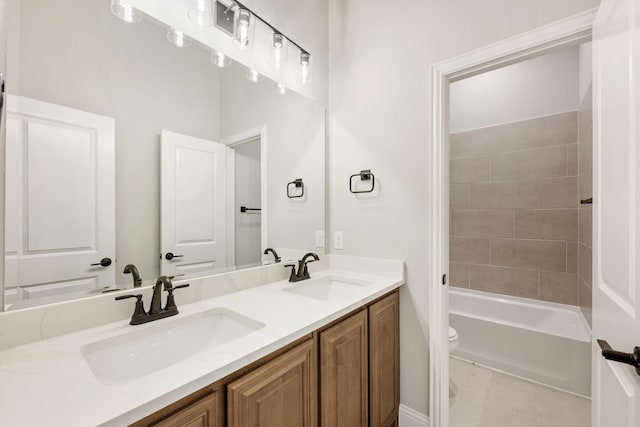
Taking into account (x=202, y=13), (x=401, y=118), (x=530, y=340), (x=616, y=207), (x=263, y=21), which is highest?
(x=263, y=21)

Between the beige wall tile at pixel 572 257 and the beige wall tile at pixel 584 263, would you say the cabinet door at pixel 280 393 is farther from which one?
the beige wall tile at pixel 572 257

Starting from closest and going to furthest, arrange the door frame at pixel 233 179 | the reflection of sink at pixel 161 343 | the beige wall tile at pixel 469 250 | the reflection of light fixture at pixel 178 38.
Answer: the reflection of sink at pixel 161 343 < the reflection of light fixture at pixel 178 38 < the door frame at pixel 233 179 < the beige wall tile at pixel 469 250

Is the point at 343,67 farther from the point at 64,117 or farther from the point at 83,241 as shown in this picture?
the point at 83,241

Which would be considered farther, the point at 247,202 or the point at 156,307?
the point at 247,202

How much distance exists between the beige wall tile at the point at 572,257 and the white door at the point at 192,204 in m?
2.87

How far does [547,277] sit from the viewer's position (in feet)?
8.09

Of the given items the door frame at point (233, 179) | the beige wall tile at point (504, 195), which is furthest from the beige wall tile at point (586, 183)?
the door frame at point (233, 179)

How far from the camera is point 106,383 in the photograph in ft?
2.45

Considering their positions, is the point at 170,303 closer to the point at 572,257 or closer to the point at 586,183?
the point at 586,183

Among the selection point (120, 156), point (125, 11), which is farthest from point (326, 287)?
point (125, 11)

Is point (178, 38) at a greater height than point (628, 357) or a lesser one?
greater

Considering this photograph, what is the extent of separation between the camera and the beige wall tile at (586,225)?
190 centimetres

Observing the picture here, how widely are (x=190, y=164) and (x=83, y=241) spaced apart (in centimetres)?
49

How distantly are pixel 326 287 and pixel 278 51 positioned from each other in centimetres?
142
